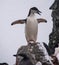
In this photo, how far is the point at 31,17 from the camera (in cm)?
78

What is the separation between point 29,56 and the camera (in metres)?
0.67

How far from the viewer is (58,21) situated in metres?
0.82

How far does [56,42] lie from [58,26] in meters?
0.07

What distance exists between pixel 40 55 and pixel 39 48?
0.04m

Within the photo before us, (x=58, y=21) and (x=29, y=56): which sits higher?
(x=58, y=21)

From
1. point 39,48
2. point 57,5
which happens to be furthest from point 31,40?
point 57,5

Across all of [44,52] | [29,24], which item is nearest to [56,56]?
[44,52]

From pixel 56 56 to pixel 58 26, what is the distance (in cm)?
16

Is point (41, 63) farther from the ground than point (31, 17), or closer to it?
closer to it

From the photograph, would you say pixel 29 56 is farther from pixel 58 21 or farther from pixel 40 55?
pixel 58 21

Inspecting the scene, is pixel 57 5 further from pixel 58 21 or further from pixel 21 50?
pixel 21 50

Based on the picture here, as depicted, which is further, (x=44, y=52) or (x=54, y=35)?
(x=54, y=35)

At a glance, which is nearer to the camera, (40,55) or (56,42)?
(40,55)

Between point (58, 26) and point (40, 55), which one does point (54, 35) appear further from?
point (40, 55)
